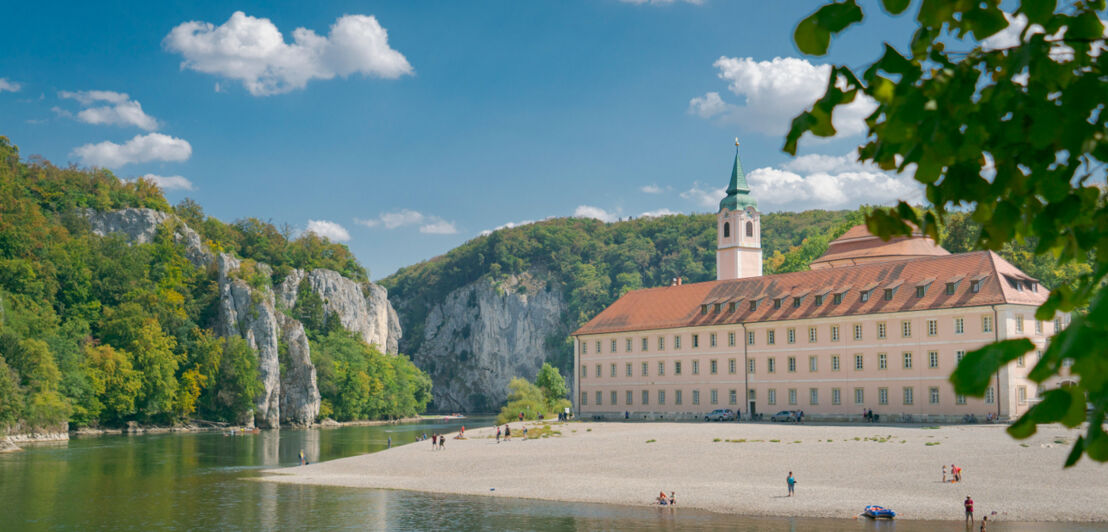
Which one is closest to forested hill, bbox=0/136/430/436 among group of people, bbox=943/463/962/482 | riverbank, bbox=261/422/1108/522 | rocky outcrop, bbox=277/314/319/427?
rocky outcrop, bbox=277/314/319/427

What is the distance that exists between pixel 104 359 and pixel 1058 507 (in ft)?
328

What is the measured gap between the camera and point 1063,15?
3889 millimetres

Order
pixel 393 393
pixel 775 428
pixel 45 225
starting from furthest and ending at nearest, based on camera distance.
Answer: pixel 393 393 < pixel 45 225 < pixel 775 428

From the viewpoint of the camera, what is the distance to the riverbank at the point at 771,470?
36094mm

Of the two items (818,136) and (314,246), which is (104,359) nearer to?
(314,246)

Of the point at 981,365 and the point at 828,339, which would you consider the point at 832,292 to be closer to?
the point at 828,339

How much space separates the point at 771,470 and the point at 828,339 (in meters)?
29.3

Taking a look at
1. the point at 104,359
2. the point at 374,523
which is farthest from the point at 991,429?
the point at 104,359

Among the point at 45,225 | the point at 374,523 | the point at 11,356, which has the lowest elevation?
the point at 374,523

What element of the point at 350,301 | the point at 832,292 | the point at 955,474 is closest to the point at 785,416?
the point at 832,292

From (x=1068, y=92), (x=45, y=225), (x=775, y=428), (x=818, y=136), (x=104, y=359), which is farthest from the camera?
(x=45, y=225)

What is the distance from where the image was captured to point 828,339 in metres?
72.4

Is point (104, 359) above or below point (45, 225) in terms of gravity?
below

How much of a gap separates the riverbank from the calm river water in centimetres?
210
